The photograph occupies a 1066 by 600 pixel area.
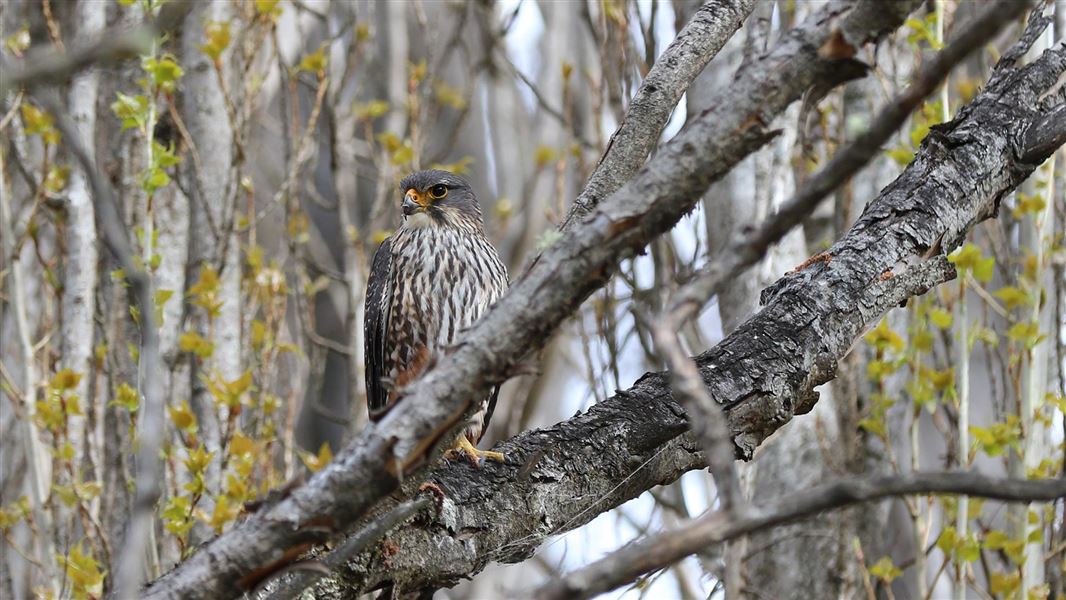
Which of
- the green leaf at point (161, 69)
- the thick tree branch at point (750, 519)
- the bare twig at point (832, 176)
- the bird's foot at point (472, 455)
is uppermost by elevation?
the green leaf at point (161, 69)

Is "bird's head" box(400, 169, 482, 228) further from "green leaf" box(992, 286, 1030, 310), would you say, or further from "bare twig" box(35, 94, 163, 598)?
"bare twig" box(35, 94, 163, 598)

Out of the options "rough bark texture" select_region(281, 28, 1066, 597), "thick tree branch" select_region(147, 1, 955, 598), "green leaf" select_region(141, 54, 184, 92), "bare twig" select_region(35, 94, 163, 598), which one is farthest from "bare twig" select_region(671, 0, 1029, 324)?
"green leaf" select_region(141, 54, 184, 92)

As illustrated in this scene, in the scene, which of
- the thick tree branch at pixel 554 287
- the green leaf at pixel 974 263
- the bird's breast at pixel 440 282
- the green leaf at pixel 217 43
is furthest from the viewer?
the bird's breast at pixel 440 282

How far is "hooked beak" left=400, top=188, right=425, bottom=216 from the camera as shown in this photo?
204 inches

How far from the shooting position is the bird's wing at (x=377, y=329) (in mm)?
4879

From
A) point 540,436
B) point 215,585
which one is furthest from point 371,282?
point 215,585

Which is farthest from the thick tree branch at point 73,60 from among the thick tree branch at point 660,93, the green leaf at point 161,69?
the green leaf at point 161,69

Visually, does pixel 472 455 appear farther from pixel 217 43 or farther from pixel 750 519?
pixel 217 43

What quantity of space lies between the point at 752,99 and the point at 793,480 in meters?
3.88

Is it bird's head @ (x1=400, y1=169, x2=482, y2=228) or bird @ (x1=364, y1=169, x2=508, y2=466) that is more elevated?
bird's head @ (x1=400, y1=169, x2=482, y2=228)

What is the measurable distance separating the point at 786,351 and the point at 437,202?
2599 mm

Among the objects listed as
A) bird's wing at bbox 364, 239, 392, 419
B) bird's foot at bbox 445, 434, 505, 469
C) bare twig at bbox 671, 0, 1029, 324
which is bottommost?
bare twig at bbox 671, 0, 1029, 324

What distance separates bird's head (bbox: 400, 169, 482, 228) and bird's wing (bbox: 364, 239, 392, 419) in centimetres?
26

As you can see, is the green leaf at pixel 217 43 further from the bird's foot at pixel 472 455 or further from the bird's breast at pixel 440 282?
the bird's foot at pixel 472 455
